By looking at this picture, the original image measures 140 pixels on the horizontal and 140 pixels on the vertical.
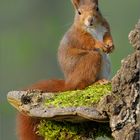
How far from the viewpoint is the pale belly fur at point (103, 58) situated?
2.68 m

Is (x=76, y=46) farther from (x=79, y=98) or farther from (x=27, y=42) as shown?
(x=27, y=42)

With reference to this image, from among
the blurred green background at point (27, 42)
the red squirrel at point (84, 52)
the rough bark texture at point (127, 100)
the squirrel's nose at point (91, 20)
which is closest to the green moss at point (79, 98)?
the rough bark texture at point (127, 100)

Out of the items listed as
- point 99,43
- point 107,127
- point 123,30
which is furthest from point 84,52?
point 123,30

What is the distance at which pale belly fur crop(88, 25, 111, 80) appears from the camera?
2.68 metres

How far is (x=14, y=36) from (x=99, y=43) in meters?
2.40

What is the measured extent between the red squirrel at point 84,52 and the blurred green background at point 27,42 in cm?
202

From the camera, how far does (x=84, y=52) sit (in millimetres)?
2715

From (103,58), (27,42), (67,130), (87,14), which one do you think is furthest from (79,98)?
(27,42)

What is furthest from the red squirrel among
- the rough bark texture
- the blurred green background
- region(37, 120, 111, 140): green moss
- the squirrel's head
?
the blurred green background

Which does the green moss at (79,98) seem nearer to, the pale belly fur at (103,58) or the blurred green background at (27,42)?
the pale belly fur at (103,58)

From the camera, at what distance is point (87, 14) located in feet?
8.99

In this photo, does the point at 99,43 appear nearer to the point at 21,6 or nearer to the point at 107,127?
the point at 107,127

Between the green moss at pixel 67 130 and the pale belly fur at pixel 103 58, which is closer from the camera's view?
the green moss at pixel 67 130

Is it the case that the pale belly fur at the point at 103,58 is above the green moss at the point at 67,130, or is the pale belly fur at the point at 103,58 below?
above
